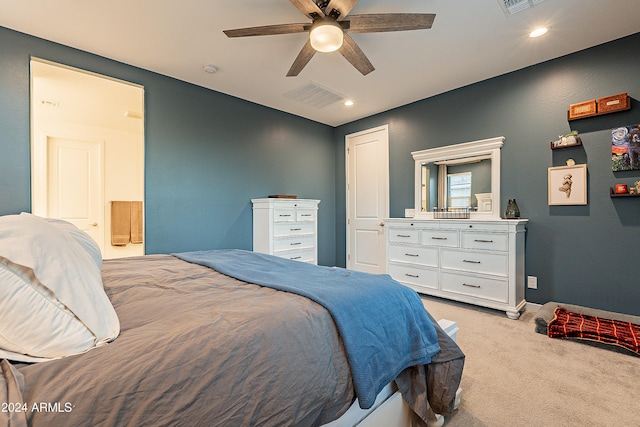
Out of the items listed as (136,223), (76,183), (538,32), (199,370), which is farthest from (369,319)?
(76,183)

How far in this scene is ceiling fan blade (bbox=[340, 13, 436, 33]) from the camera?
1.88 m

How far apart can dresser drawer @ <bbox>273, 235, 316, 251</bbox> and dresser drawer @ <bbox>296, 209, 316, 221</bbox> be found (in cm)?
26

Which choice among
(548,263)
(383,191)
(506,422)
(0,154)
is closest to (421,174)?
(383,191)

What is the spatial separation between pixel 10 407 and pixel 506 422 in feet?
6.27

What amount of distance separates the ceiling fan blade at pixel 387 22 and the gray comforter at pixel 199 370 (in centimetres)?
189

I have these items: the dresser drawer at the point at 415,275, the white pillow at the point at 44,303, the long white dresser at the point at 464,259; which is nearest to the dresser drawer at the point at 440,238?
the long white dresser at the point at 464,259

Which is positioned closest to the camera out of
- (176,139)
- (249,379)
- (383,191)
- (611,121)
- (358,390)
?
(249,379)

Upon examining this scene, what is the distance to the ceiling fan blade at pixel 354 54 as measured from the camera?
2170 millimetres

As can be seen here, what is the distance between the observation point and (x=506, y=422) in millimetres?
1440

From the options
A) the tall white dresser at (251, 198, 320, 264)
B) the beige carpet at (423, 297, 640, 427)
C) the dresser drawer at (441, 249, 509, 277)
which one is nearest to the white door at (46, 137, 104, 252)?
the tall white dresser at (251, 198, 320, 264)

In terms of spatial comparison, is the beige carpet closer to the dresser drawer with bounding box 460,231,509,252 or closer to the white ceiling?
the dresser drawer with bounding box 460,231,509,252

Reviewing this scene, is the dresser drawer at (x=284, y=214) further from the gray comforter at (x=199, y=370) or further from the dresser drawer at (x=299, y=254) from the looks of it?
the gray comforter at (x=199, y=370)

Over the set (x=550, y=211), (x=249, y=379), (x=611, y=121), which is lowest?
(x=249, y=379)

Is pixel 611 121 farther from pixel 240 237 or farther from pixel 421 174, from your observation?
pixel 240 237
